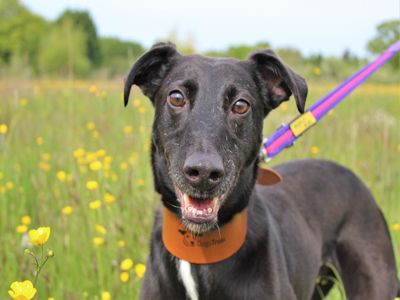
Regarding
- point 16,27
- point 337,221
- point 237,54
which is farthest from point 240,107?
point 16,27

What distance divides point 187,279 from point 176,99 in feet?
2.69

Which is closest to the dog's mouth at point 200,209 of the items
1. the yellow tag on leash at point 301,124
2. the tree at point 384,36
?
the yellow tag on leash at point 301,124

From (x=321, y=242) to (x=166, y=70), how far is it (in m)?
1.48

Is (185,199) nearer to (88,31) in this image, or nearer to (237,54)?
(237,54)

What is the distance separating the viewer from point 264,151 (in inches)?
120

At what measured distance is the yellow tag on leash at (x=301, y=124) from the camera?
3.21 m

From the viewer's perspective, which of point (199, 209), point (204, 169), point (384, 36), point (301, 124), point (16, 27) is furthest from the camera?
point (16, 27)

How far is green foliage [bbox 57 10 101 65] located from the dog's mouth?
5577 centimetres

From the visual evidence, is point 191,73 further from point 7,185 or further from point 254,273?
point 7,185

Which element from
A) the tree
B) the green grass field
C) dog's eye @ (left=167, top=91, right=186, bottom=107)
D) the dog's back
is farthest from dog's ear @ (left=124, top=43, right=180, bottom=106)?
the tree

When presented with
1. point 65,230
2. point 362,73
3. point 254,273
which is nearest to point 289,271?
point 254,273

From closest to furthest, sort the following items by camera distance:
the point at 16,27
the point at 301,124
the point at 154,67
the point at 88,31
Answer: the point at 154,67, the point at 301,124, the point at 88,31, the point at 16,27

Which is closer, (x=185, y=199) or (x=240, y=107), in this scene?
(x=185, y=199)

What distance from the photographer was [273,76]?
2859 mm
